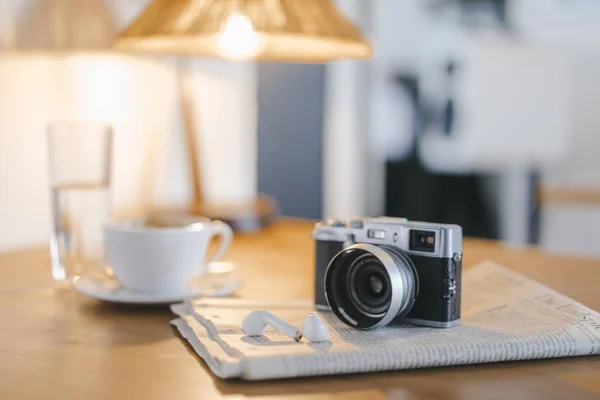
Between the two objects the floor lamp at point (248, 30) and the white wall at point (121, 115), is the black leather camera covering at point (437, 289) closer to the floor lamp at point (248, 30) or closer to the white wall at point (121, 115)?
the floor lamp at point (248, 30)

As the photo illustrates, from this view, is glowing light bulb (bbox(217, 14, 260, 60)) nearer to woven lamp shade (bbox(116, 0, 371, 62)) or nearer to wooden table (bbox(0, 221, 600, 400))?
woven lamp shade (bbox(116, 0, 371, 62))

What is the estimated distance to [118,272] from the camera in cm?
88

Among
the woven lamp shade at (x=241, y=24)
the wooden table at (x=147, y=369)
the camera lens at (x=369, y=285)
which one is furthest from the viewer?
the woven lamp shade at (x=241, y=24)

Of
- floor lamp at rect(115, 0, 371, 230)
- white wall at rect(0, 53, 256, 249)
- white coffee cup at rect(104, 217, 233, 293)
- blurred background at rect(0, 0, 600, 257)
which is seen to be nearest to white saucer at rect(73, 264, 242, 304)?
white coffee cup at rect(104, 217, 233, 293)

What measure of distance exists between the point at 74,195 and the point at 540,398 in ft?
2.18

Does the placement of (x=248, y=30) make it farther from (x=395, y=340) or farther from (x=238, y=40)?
(x=395, y=340)

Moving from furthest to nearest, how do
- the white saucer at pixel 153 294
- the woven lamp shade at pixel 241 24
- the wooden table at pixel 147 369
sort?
the woven lamp shade at pixel 241 24 → the white saucer at pixel 153 294 → the wooden table at pixel 147 369

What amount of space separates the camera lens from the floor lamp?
1.12ft

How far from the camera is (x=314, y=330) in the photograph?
0.66 meters

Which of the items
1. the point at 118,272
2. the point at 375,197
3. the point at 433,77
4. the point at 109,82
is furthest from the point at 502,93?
the point at 118,272

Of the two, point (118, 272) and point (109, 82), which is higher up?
point (109, 82)

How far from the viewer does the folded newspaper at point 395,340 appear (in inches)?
24.1

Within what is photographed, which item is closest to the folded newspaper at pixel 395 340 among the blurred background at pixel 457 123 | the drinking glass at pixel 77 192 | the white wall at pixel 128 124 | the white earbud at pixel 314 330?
the white earbud at pixel 314 330

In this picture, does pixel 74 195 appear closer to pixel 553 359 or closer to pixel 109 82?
pixel 109 82
